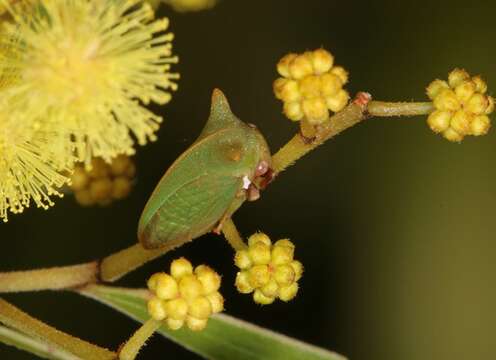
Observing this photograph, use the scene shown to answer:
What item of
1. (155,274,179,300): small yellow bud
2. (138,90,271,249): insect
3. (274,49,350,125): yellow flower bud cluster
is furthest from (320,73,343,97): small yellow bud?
(155,274,179,300): small yellow bud

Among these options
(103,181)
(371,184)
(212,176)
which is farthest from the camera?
(371,184)

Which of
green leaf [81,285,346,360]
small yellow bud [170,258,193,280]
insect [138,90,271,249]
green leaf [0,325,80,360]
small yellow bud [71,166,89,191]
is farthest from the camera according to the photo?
small yellow bud [71,166,89,191]

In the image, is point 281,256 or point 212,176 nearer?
point 212,176

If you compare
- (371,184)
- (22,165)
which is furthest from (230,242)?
(371,184)

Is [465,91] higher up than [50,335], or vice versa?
[465,91]

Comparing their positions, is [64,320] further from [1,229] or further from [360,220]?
[360,220]

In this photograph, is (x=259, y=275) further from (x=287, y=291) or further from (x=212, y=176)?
(x=212, y=176)

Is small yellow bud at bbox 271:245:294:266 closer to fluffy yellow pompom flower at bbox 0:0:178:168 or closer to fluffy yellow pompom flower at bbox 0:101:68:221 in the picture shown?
fluffy yellow pompom flower at bbox 0:0:178:168

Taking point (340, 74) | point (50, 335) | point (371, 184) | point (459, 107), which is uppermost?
point (371, 184)
